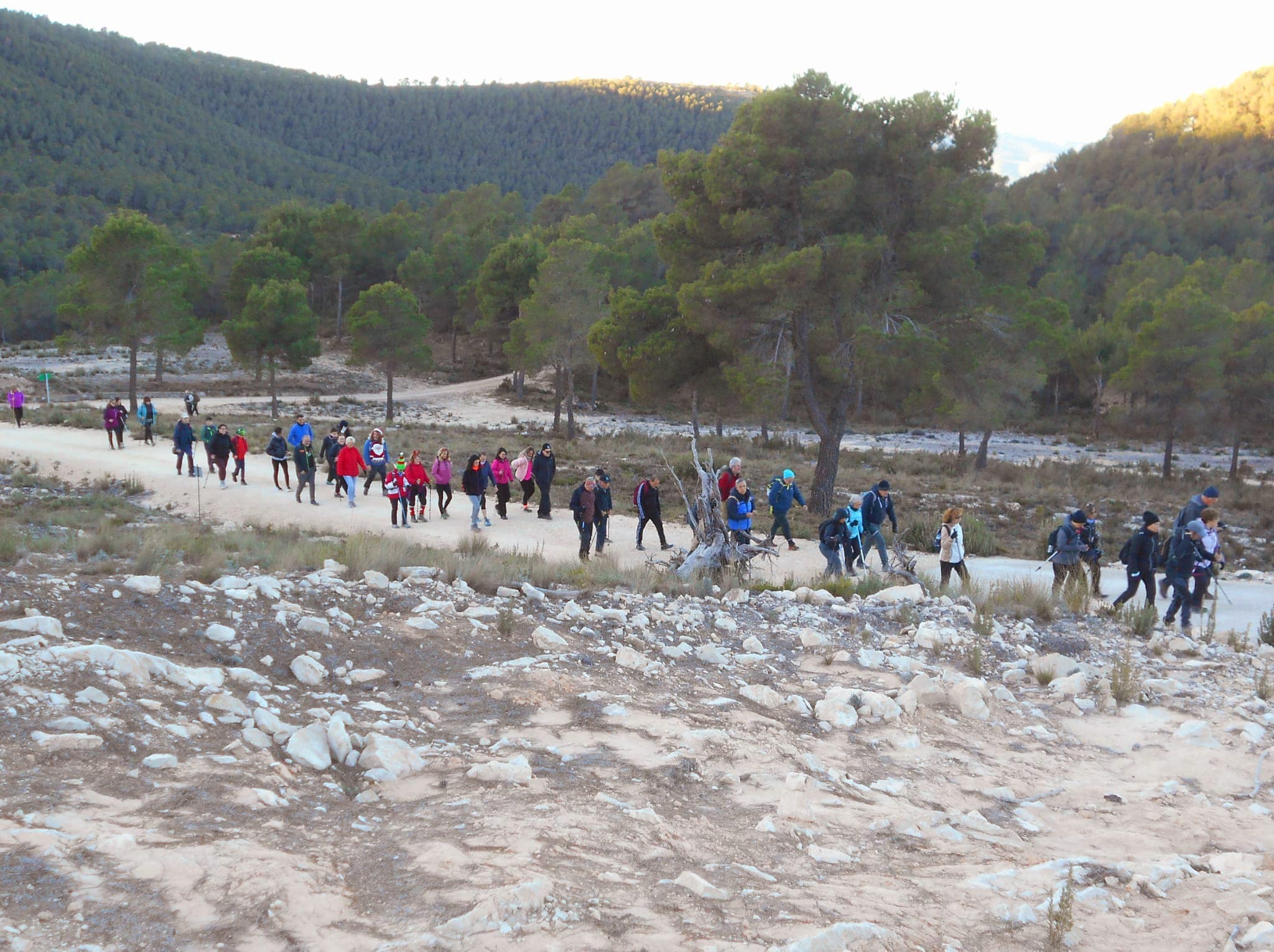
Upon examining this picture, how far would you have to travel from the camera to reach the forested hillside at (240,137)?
341ft

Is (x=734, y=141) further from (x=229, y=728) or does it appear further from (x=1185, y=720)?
(x=229, y=728)

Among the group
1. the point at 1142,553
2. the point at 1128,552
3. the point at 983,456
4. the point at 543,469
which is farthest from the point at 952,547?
the point at 983,456

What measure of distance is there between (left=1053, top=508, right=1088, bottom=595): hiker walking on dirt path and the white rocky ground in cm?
389

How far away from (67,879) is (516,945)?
68.9 inches

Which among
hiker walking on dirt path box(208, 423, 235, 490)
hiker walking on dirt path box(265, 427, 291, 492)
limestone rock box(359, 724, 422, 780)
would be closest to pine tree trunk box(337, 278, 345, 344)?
hiker walking on dirt path box(208, 423, 235, 490)

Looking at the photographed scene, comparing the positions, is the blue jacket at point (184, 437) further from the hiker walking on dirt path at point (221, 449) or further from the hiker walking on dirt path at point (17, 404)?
the hiker walking on dirt path at point (17, 404)

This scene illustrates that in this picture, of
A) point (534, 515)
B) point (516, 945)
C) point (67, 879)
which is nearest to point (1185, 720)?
point (516, 945)

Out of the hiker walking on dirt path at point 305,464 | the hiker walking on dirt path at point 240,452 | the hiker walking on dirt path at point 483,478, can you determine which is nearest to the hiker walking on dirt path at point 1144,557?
the hiker walking on dirt path at point 483,478

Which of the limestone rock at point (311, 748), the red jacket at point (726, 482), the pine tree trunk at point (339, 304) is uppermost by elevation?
the pine tree trunk at point (339, 304)

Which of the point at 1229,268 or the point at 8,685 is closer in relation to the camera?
the point at 8,685

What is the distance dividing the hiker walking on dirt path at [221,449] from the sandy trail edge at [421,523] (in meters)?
0.41

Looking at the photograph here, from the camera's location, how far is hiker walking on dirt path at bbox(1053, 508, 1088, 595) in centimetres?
1302

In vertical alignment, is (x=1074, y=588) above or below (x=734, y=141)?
below

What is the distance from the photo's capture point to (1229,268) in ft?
187
